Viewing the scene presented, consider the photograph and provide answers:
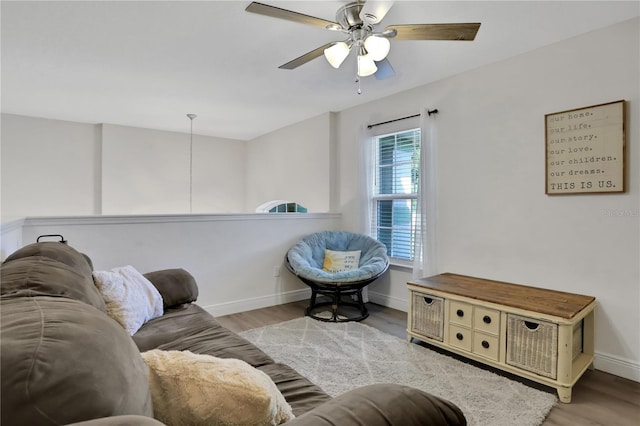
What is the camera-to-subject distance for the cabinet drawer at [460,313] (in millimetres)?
2406

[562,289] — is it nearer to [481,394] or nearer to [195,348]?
[481,394]

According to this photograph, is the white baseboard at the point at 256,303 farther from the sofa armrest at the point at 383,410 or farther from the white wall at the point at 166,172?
the sofa armrest at the point at 383,410

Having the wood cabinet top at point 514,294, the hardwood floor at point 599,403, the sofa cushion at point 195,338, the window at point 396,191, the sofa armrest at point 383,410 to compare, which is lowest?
the hardwood floor at point 599,403

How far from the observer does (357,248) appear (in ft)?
12.7

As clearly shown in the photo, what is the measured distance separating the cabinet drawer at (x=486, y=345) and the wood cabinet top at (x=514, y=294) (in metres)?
0.26

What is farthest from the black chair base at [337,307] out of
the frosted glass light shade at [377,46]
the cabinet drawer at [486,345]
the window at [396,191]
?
the frosted glass light shade at [377,46]

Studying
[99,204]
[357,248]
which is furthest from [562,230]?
[99,204]

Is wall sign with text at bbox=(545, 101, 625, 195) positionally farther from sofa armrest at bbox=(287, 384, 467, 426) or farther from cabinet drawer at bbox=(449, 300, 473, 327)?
sofa armrest at bbox=(287, 384, 467, 426)

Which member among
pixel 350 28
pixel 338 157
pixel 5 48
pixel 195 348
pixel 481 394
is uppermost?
pixel 5 48

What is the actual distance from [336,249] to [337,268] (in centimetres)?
35

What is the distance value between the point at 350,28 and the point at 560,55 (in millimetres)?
1728

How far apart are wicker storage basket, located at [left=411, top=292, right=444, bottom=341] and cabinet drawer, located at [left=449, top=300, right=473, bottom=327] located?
81 mm

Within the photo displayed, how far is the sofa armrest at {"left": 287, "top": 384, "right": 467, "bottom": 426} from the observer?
27.5 inches

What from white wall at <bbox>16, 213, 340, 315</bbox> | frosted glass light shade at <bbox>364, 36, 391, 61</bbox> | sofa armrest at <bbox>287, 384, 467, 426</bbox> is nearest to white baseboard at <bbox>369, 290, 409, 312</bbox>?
white wall at <bbox>16, 213, 340, 315</bbox>
